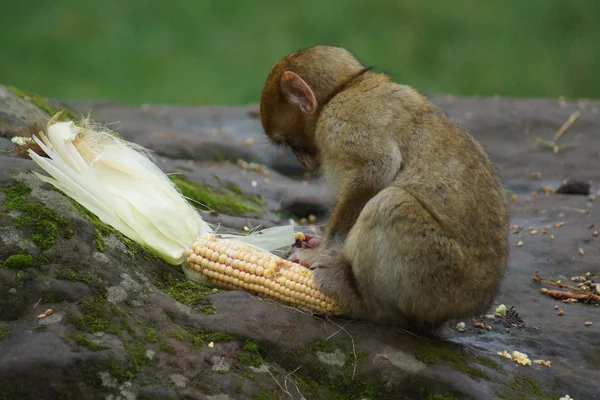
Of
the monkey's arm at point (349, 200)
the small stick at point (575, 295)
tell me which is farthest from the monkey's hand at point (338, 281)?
the small stick at point (575, 295)

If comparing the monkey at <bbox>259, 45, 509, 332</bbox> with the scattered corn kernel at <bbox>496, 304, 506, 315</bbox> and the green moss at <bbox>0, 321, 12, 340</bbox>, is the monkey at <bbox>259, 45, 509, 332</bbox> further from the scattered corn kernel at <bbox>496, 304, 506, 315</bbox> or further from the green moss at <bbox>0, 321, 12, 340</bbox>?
the green moss at <bbox>0, 321, 12, 340</bbox>

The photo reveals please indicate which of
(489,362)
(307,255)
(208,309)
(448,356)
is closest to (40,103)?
(307,255)

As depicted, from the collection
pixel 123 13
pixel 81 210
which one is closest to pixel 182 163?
pixel 81 210

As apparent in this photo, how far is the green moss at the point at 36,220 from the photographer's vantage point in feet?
14.7

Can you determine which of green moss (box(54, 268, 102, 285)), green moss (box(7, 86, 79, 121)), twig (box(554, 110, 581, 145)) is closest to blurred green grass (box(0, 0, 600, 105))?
twig (box(554, 110, 581, 145))

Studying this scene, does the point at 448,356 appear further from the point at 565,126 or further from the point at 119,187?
the point at 565,126

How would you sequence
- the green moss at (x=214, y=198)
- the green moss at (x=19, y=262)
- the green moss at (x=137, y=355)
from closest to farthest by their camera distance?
the green moss at (x=137, y=355) < the green moss at (x=19, y=262) < the green moss at (x=214, y=198)

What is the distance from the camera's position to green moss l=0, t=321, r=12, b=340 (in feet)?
13.2

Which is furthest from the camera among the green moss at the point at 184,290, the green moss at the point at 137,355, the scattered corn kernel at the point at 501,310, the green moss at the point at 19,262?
the scattered corn kernel at the point at 501,310

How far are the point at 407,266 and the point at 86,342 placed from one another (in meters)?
1.84

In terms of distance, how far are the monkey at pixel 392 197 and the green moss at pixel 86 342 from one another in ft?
4.82

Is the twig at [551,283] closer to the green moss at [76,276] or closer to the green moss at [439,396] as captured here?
the green moss at [439,396]

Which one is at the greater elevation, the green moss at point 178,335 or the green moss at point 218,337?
the green moss at point 178,335

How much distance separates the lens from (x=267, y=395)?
172 inches
